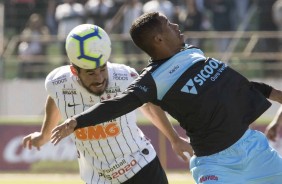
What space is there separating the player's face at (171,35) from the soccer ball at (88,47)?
2.11 feet

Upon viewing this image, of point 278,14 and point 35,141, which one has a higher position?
point 35,141

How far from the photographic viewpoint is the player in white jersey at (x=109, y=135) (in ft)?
23.0

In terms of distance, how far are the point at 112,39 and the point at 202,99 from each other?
12.0m

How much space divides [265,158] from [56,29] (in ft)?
43.6

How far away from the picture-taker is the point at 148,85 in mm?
6168

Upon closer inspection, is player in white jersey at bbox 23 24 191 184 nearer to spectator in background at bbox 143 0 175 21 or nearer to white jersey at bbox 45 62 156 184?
white jersey at bbox 45 62 156 184

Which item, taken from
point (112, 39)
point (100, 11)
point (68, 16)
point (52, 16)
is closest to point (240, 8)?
point (112, 39)

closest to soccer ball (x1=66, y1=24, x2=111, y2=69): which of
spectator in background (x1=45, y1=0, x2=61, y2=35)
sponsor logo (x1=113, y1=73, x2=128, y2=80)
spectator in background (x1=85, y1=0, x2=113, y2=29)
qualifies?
sponsor logo (x1=113, y1=73, x2=128, y2=80)

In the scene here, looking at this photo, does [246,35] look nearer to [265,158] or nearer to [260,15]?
[260,15]

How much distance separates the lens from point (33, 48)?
62.3 feet

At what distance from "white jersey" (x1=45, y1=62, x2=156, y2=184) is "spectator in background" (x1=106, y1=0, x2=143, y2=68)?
10646 mm

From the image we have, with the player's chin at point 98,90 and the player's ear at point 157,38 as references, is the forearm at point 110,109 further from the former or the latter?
the player's chin at point 98,90

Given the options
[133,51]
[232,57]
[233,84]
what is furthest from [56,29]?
[233,84]

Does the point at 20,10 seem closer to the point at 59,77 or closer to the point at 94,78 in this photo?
the point at 59,77
